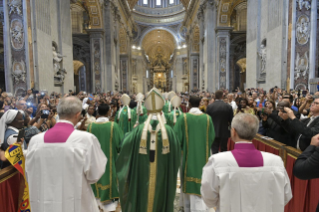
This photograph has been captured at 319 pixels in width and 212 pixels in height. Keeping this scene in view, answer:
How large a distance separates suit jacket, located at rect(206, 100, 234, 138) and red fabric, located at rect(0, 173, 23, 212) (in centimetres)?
409

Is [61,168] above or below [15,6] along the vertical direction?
below

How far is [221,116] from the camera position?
5.23 m

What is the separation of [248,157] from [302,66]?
27.8 ft

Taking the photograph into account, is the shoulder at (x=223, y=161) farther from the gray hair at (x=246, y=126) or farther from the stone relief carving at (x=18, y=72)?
the stone relief carving at (x=18, y=72)

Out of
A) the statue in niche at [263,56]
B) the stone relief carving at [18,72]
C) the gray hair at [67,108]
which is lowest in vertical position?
the gray hair at [67,108]

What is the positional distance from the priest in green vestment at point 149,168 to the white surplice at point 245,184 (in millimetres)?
830

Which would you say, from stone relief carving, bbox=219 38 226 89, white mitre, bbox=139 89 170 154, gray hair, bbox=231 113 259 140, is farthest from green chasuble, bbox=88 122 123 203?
stone relief carving, bbox=219 38 226 89

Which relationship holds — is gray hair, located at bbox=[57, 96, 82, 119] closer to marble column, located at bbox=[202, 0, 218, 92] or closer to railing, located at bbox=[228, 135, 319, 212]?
railing, located at bbox=[228, 135, 319, 212]

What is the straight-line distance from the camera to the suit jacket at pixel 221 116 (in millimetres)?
5207

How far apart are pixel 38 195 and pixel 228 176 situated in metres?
1.76

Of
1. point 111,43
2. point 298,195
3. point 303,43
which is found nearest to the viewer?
point 298,195

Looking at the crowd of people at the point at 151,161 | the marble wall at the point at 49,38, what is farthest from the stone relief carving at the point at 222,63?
the crowd of people at the point at 151,161

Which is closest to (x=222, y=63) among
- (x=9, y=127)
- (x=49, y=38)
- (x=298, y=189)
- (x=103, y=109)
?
(x=49, y=38)

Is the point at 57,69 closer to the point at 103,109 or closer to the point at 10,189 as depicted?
the point at 103,109
